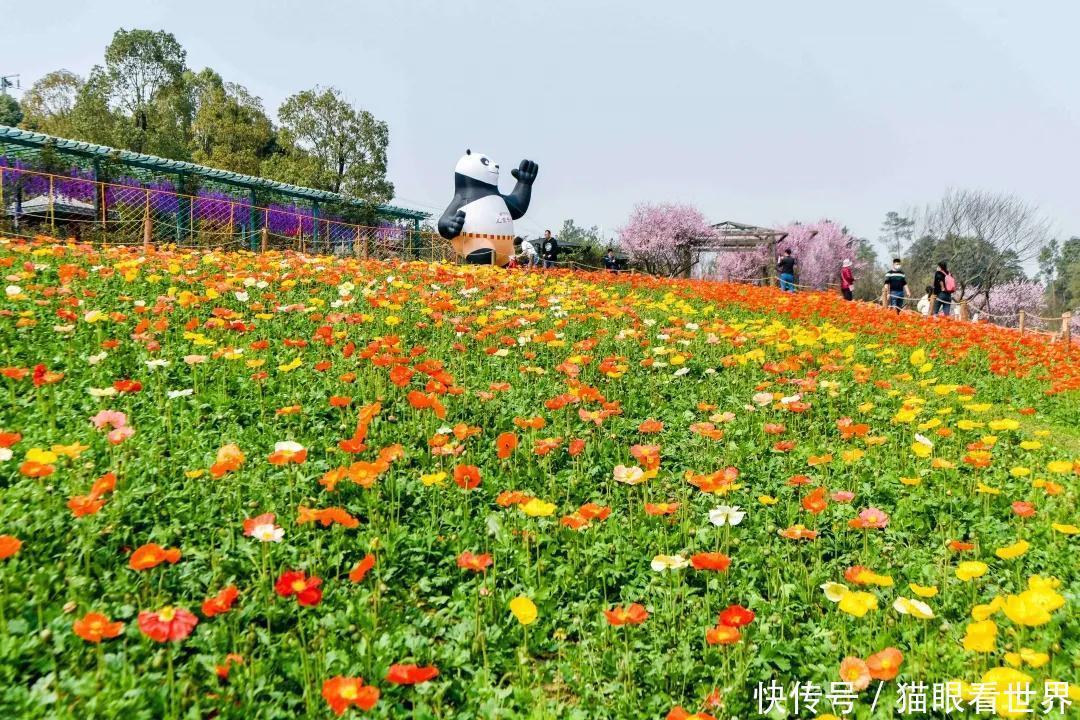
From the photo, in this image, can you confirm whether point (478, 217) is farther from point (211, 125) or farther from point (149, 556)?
point (211, 125)

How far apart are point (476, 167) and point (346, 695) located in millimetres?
15667

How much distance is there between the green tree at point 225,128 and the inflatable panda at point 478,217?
21.4 meters

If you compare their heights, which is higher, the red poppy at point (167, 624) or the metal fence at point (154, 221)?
the metal fence at point (154, 221)

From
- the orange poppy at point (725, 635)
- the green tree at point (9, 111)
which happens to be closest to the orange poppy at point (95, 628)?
the orange poppy at point (725, 635)

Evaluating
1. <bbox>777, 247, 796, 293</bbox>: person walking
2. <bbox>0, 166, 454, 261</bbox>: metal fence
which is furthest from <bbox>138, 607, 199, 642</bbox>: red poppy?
<bbox>777, 247, 796, 293</bbox>: person walking

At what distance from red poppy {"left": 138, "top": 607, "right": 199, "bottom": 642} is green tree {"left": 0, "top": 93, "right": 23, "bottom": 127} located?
55.4 meters

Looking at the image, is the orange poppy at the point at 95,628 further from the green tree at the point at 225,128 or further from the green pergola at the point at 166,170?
the green tree at the point at 225,128

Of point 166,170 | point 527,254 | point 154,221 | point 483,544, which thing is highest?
point 166,170

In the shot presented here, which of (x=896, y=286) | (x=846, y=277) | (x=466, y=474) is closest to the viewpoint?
(x=466, y=474)

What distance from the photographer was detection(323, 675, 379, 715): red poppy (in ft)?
5.53

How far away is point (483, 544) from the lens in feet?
10.4

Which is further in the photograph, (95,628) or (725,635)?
(725,635)

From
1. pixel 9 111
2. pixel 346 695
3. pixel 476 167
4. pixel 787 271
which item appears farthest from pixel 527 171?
pixel 9 111

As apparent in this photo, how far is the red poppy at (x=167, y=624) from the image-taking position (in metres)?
1.84
